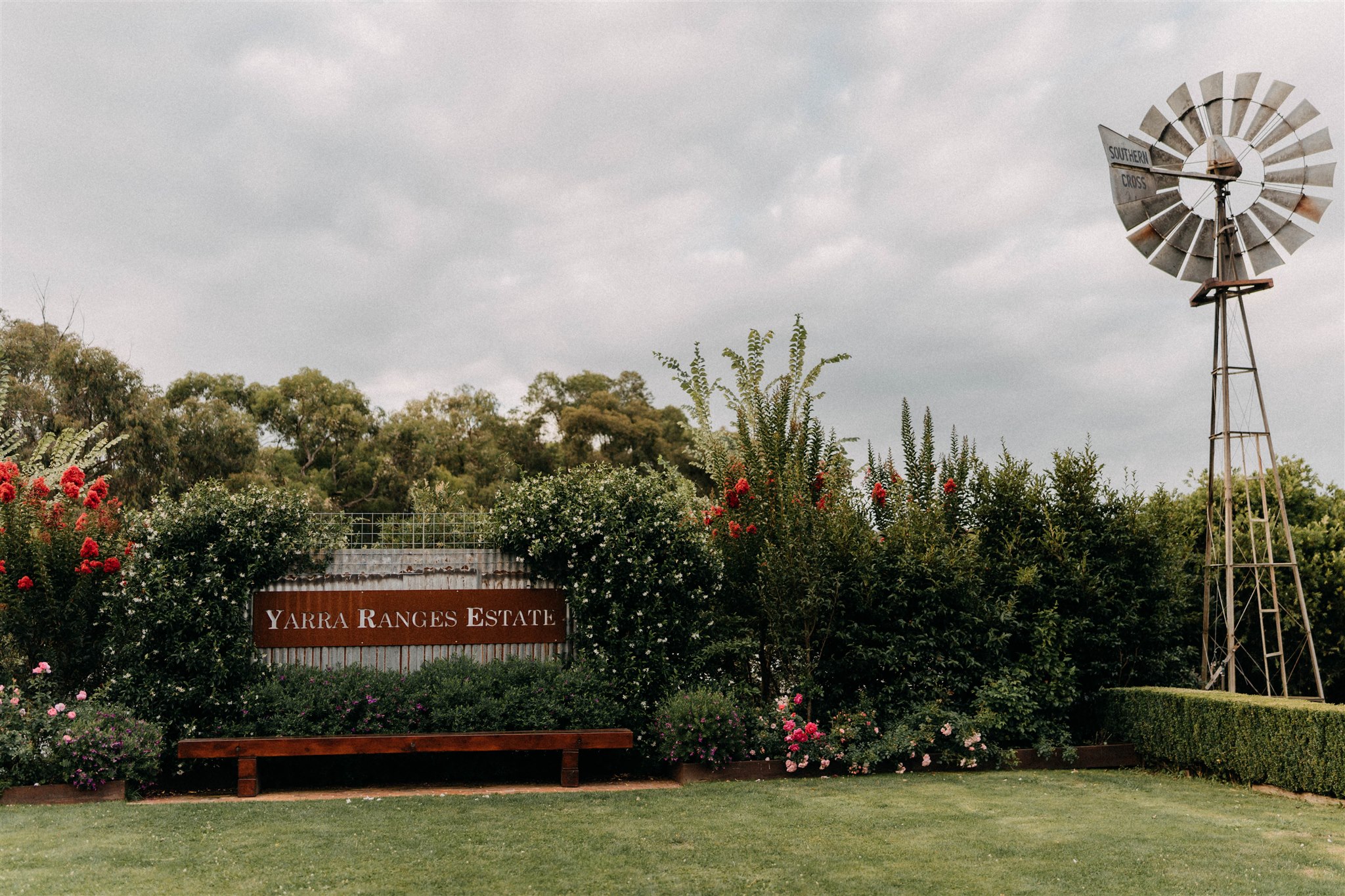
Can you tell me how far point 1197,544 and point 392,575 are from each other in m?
9.33

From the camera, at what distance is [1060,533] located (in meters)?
10.6

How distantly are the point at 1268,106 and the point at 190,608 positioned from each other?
39.8 feet

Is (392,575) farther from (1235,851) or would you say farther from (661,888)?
(1235,851)

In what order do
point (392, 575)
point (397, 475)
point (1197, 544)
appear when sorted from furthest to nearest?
point (397, 475)
point (1197, 544)
point (392, 575)

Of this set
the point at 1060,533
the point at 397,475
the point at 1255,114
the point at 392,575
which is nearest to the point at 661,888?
the point at 392,575

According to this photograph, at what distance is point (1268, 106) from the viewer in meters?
11.0

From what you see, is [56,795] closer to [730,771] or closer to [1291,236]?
[730,771]

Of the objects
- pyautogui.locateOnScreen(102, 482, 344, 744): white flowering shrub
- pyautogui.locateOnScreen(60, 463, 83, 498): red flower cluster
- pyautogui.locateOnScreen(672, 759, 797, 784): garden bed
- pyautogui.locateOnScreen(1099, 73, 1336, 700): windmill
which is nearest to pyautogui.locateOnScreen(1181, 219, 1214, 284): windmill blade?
pyautogui.locateOnScreen(1099, 73, 1336, 700): windmill

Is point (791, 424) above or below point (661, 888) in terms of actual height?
above

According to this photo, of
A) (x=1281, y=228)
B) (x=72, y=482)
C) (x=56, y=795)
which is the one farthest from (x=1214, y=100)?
(x=56, y=795)

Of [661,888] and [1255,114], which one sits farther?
[1255,114]

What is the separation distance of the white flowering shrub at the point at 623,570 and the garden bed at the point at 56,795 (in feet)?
12.8

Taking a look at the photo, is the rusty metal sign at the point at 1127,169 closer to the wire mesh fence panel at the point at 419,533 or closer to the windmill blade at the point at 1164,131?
the windmill blade at the point at 1164,131

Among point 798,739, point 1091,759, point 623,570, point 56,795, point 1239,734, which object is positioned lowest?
point 1091,759
